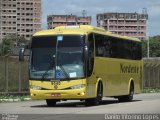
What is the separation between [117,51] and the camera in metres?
27.8

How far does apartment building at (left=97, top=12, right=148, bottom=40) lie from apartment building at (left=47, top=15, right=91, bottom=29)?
6795 millimetres

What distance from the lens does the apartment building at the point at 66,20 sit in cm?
13462

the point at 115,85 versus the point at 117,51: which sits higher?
the point at 117,51

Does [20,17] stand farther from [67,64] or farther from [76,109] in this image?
[76,109]

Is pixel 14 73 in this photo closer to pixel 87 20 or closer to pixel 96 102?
pixel 96 102

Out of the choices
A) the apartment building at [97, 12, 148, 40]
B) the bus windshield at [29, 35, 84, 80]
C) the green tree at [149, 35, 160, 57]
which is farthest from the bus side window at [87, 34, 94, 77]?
the green tree at [149, 35, 160, 57]

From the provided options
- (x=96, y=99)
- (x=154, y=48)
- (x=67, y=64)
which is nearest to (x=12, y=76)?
(x=96, y=99)

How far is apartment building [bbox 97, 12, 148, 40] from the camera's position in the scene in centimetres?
14975

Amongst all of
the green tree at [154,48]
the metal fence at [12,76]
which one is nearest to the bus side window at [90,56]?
the metal fence at [12,76]

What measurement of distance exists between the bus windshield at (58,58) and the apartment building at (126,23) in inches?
4864

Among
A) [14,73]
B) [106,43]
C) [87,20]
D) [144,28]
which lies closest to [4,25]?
[87,20]

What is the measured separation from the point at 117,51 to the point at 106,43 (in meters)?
1.75

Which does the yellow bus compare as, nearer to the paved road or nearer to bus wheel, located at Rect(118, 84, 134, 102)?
the paved road

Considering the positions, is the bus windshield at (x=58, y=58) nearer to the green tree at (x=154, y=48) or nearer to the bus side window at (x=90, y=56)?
the bus side window at (x=90, y=56)
